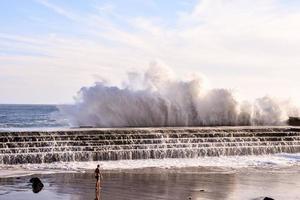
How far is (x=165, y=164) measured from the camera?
29.3 metres

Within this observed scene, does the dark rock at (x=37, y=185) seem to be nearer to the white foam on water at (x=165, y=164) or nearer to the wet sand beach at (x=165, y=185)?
the wet sand beach at (x=165, y=185)

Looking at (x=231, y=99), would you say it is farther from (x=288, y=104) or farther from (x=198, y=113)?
(x=288, y=104)

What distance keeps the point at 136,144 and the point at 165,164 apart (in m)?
3.19

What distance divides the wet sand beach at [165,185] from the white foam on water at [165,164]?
130 centimetres

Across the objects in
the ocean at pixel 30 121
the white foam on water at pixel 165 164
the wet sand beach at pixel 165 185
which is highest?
the ocean at pixel 30 121

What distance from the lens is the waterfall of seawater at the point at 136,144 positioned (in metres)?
29.0

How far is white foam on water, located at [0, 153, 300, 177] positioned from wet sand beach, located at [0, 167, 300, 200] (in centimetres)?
130

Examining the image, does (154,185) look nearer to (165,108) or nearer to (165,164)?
(165,164)

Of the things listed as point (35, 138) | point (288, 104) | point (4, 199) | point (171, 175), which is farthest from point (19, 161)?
point (288, 104)

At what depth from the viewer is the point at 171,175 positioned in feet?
83.0

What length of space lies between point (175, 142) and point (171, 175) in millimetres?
8245

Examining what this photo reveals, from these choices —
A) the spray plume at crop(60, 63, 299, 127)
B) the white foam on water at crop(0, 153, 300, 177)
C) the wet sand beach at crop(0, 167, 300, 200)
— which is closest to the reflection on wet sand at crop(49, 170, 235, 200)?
the wet sand beach at crop(0, 167, 300, 200)

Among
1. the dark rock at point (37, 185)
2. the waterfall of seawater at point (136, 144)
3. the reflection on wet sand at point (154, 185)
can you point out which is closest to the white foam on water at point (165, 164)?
the waterfall of seawater at point (136, 144)

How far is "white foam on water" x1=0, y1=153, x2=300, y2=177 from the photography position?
85.4 ft
